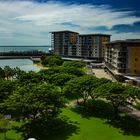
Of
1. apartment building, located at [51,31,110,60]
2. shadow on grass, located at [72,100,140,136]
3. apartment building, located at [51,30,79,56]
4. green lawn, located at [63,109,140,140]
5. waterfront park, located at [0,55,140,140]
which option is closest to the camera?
green lawn, located at [63,109,140,140]

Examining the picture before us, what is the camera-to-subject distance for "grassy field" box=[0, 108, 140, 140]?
31547 mm

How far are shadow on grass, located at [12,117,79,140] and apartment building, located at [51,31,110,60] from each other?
9846 cm

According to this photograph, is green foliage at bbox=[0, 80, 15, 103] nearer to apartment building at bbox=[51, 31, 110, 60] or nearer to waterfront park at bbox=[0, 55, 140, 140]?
waterfront park at bbox=[0, 55, 140, 140]

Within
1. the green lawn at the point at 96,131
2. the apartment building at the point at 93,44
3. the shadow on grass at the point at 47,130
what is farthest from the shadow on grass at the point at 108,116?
the apartment building at the point at 93,44

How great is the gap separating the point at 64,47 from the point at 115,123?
401 feet

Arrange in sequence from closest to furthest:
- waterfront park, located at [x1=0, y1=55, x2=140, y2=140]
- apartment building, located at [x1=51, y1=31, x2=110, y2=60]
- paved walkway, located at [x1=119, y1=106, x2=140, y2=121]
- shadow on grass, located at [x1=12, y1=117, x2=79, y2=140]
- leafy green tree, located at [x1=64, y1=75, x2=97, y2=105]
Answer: shadow on grass, located at [x1=12, y1=117, x2=79, y2=140]
waterfront park, located at [x1=0, y1=55, x2=140, y2=140]
paved walkway, located at [x1=119, y1=106, x2=140, y2=121]
leafy green tree, located at [x1=64, y1=75, x2=97, y2=105]
apartment building, located at [x1=51, y1=31, x2=110, y2=60]

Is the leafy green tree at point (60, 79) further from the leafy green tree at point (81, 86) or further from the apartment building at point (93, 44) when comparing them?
the apartment building at point (93, 44)

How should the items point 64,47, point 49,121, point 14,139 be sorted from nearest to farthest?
point 14,139, point 49,121, point 64,47

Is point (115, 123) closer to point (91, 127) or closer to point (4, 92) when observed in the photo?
point (91, 127)

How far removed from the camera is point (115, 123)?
36969 mm

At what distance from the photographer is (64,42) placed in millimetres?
156750

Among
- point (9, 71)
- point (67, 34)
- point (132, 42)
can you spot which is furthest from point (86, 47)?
point (9, 71)

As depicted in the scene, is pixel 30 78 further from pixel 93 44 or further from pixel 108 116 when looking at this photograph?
pixel 93 44

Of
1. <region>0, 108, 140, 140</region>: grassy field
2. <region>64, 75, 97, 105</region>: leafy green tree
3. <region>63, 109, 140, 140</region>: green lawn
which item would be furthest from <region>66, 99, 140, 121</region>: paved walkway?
<region>63, 109, 140, 140</region>: green lawn
